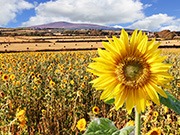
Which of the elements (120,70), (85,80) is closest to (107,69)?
(120,70)

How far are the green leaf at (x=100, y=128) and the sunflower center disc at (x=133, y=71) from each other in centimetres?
18

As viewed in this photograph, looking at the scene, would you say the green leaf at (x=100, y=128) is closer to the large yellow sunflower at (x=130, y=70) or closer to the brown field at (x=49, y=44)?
the large yellow sunflower at (x=130, y=70)

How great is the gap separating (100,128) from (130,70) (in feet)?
0.76

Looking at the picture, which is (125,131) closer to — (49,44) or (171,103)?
(171,103)

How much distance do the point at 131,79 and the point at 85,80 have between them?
6013 millimetres

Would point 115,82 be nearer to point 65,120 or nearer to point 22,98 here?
point 65,120

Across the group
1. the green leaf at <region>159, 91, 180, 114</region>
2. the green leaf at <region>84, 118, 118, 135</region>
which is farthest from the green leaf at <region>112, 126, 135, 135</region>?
the green leaf at <region>159, 91, 180, 114</region>

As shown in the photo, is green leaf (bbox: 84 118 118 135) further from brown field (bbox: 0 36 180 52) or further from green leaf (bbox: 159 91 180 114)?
brown field (bbox: 0 36 180 52)

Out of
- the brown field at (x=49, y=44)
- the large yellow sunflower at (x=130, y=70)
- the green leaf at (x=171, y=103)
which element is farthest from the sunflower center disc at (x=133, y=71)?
the brown field at (x=49, y=44)

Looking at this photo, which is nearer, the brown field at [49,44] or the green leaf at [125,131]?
the green leaf at [125,131]

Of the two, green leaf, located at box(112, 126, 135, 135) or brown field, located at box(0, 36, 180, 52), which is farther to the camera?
brown field, located at box(0, 36, 180, 52)

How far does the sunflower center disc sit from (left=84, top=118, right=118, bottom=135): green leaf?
180 millimetres

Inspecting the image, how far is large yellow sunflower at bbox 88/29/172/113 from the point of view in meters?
1.22

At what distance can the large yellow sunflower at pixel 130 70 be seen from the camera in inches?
48.1
